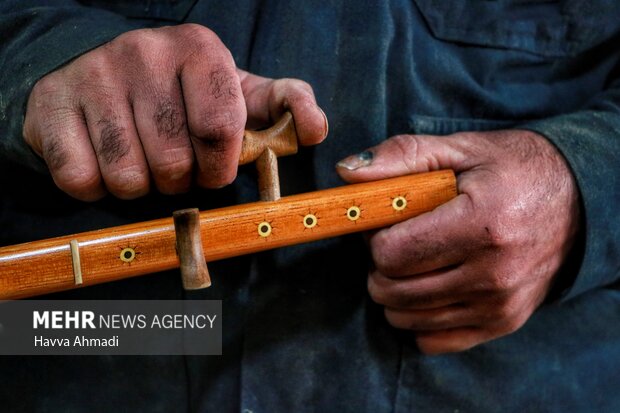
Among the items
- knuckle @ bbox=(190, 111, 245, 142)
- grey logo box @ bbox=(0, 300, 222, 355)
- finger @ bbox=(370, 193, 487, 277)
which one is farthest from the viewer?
grey logo box @ bbox=(0, 300, 222, 355)

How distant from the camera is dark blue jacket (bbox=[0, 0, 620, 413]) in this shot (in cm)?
79

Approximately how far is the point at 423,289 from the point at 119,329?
420 mm

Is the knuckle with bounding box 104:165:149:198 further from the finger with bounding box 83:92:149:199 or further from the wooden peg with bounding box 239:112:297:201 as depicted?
the wooden peg with bounding box 239:112:297:201

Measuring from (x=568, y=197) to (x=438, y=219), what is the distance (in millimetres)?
184

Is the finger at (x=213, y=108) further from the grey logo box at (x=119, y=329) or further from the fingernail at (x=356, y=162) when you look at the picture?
the grey logo box at (x=119, y=329)

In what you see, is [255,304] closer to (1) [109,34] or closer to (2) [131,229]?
(2) [131,229]

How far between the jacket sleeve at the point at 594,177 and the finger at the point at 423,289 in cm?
17

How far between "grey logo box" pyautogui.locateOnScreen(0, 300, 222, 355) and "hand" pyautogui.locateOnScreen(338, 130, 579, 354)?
24 cm

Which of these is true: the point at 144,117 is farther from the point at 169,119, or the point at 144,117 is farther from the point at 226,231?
the point at 226,231

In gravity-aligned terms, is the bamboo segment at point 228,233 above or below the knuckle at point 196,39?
below

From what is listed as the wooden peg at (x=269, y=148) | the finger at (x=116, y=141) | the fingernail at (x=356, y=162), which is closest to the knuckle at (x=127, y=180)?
the finger at (x=116, y=141)

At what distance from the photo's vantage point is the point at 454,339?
31.3 inches

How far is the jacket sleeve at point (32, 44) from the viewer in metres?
0.67

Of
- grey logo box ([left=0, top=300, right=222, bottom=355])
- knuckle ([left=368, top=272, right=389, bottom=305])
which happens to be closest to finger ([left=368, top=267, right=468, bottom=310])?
knuckle ([left=368, top=272, right=389, bottom=305])
